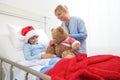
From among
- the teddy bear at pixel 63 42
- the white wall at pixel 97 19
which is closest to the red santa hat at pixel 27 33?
the teddy bear at pixel 63 42

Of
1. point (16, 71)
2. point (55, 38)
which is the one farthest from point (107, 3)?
point (16, 71)

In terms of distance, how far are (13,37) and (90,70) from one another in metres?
1.08

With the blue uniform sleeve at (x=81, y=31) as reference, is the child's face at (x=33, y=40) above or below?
below

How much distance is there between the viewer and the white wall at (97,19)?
8.19ft

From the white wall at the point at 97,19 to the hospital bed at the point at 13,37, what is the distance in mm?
223

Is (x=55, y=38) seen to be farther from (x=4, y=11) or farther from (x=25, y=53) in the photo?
(x=4, y=11)

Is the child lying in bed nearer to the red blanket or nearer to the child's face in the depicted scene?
the child's face

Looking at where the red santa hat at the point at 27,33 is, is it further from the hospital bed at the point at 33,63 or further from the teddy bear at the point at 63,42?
the teddy bear at the point at 63,42

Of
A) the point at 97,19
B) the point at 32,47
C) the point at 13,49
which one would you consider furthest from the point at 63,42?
the point at 97,19

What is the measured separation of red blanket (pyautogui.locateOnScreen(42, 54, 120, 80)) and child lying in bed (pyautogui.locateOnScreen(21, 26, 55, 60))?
57 cm

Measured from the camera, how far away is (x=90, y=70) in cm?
84

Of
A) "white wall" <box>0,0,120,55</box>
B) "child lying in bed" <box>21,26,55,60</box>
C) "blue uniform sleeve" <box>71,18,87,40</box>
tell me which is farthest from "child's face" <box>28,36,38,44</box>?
"white wall" <box>0,0,120,55</box>

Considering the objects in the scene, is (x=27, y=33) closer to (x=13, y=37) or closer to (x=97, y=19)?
(x=13, y=37)

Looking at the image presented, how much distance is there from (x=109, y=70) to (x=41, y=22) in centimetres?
160
